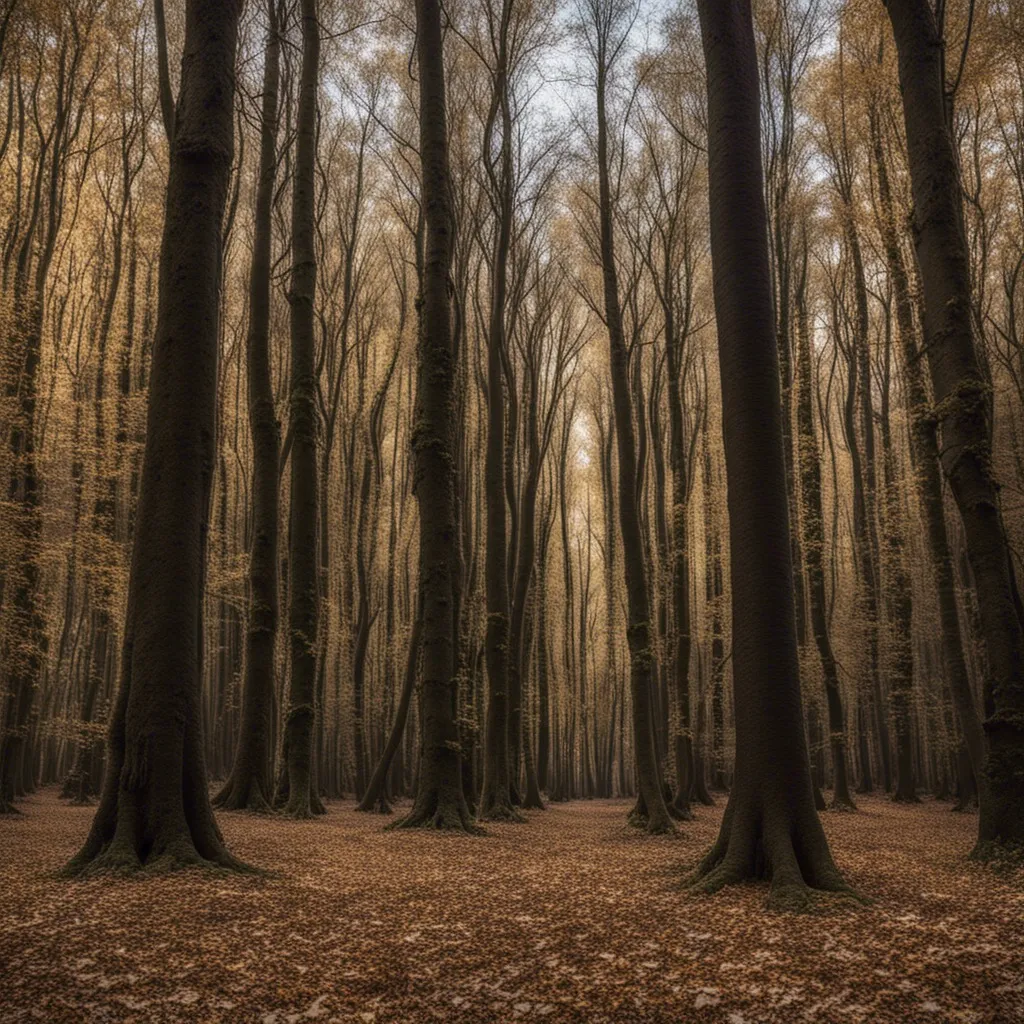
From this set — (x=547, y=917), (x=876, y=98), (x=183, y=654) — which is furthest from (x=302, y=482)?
(x=876, y=98)

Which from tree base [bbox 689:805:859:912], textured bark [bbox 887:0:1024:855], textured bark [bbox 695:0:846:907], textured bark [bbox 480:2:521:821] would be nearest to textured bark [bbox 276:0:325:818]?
textured bark [bbox 480:2:521:821]

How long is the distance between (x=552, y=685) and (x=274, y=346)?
15896 mm

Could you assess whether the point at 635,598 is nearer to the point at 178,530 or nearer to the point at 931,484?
the point at 931,484

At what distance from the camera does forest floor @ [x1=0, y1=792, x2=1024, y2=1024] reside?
9.91 ft

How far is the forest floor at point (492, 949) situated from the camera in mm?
3021

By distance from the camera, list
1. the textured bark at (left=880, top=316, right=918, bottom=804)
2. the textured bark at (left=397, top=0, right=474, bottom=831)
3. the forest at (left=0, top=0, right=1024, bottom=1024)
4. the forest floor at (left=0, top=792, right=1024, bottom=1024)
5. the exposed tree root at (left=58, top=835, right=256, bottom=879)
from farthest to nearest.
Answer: the textured bark at (left=880, top=316, right=918, bottom=804), the textured bark at (left=397, top=0, right=474, bottom=831), the exposed tree root at (left=58, top=835, right=256, bottom=879), the forest at (left=0, top=0, right=1024, bottom=1024), the forest floor at (left=0, top=792, right=1024, bottom=1024)

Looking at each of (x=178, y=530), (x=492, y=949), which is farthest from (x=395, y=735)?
(x=492, y=949)

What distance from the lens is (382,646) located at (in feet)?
84.7

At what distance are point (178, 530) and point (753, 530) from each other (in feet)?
13.7

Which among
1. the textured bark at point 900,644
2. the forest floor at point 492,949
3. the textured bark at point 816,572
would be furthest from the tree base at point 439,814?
the textured bark at point 900,644

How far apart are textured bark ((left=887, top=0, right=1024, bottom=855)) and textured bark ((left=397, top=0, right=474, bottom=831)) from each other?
212 inches

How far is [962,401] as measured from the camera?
702 centimetres

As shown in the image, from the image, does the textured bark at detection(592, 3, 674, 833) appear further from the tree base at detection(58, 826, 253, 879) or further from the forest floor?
the tree base at detection(58, 826, 253, 879)

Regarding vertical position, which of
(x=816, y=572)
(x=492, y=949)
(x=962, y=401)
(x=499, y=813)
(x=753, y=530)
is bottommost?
(x=499, y=813)
